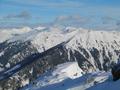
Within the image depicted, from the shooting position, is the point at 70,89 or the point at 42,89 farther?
the point at 42,89

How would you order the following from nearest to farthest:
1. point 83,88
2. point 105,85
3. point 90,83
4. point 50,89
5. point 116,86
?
point 116,86 → point 105,85 → point 83,88 → point 90,83 → point 50,89

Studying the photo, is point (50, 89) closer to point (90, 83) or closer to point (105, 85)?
point (90, 83)

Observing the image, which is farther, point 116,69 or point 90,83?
point 90,83

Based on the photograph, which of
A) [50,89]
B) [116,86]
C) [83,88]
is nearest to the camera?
[116,86]

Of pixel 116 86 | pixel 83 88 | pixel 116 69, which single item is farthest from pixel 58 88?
pixel 116 86

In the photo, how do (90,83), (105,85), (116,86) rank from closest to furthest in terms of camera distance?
(116,86) < (105,85) < (90,83)

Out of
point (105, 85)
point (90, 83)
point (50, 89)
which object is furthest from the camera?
point (50, 89)

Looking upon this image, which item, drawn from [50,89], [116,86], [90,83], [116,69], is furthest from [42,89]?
[116,86]

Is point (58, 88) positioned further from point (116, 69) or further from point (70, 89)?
point (116, 69)
